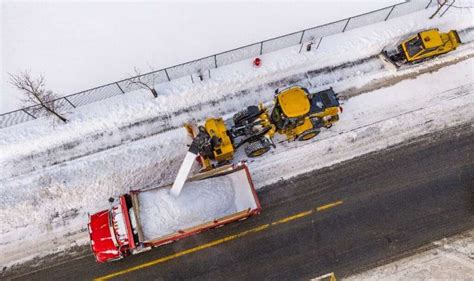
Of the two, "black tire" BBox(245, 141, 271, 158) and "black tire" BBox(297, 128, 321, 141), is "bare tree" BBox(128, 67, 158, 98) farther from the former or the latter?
"black tire" BBox(297, 128, 321, 141)

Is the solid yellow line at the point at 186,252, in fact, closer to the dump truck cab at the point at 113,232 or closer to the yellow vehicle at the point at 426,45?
the dump truck cab at the point at 113,232

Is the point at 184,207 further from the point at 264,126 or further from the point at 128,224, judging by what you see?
the point at 264,126

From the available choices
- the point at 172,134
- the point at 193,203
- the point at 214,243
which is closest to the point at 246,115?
the point at 172,134

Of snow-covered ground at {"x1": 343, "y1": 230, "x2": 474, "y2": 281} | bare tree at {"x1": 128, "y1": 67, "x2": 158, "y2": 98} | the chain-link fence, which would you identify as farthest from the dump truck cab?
snow-covered ground at {"x1": 343, "y1": 230, "x2": 474, "y2": 281}

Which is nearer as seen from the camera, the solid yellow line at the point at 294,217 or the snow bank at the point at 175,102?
the solid yellow line at the point at 294,217

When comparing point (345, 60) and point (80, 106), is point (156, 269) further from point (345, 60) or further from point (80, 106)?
point (345, 60)

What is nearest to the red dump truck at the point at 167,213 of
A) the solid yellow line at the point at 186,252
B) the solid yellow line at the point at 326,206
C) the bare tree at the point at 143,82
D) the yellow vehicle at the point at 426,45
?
the solid yellow line at the point at 186,252
